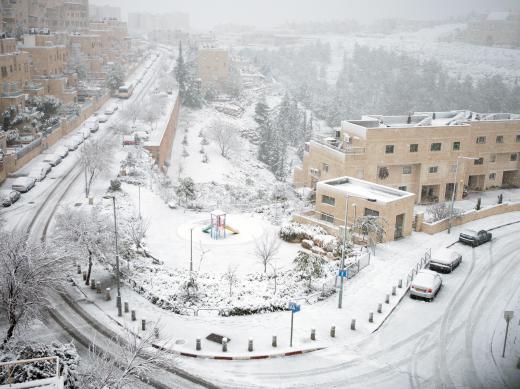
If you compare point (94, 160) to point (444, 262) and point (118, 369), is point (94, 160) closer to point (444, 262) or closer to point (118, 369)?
point (444, 262)

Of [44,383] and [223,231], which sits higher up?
[44,383]

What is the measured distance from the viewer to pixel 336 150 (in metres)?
49.0

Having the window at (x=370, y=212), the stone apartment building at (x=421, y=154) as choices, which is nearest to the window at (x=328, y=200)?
the window at (x=370, y=212)

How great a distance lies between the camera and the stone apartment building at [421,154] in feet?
160

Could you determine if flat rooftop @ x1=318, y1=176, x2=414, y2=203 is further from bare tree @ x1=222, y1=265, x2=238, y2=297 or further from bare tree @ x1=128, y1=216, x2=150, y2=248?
bare tree @ x1=128, y1=216, x2=150, y2=248

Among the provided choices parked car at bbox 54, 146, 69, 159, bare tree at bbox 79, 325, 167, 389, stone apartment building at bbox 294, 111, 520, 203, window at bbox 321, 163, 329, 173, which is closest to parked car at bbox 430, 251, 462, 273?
stone apartment building at bbox 294, 111, 520, 203

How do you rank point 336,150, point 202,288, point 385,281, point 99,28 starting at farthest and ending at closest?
1. point 99,28
2. point 336,150
3. point 385,281
4. point 202,288

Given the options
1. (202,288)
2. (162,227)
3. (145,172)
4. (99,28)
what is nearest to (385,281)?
(202,288)

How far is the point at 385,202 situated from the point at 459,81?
121 m

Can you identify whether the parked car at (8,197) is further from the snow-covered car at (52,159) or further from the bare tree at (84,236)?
the bare tree at (84,236)

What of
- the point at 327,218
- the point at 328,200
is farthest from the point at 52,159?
the point at 327,218

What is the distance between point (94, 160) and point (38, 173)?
520 centimetres

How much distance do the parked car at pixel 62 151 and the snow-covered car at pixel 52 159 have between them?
840 mm

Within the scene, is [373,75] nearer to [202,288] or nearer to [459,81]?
[459,81]
